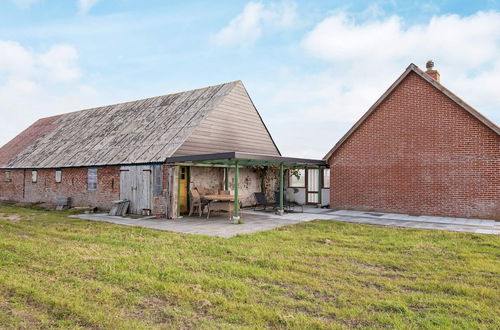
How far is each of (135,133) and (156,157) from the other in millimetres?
4223

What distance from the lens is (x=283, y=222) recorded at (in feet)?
40.7

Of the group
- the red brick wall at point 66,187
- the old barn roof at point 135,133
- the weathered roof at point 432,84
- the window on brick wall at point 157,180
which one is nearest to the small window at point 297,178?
the old barn roof at point 135,133

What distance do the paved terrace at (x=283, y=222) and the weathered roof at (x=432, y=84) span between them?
3.35 metres

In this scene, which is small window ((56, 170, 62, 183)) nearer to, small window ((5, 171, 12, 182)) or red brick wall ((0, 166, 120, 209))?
red brick wall ((0, 166, 120, 209))

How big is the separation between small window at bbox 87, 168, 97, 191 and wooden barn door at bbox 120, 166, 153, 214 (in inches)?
91.5

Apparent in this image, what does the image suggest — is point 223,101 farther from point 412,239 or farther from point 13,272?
point 13,272

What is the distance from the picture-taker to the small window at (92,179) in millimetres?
17656

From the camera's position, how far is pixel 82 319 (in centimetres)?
420

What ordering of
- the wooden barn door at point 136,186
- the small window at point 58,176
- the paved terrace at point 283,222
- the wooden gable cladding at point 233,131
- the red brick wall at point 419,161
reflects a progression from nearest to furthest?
the paved terrace at point 283,222 < the red brick wall at point 419,161 < the wooden barn door at point 136,186 < the wooden gable cladding at point 233,131 < the small window at point 58,176

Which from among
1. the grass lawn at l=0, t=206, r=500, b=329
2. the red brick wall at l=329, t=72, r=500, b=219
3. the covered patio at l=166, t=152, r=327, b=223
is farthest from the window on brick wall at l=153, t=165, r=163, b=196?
the red brick wall at l=329, t=72, r=500, b=219

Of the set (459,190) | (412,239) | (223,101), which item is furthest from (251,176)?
(412,239)

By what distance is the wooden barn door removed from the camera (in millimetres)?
15078

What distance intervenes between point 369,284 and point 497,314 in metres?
1.68

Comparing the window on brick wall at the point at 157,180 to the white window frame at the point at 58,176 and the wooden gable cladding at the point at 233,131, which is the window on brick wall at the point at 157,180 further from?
the white window frame at the point at 58,176
